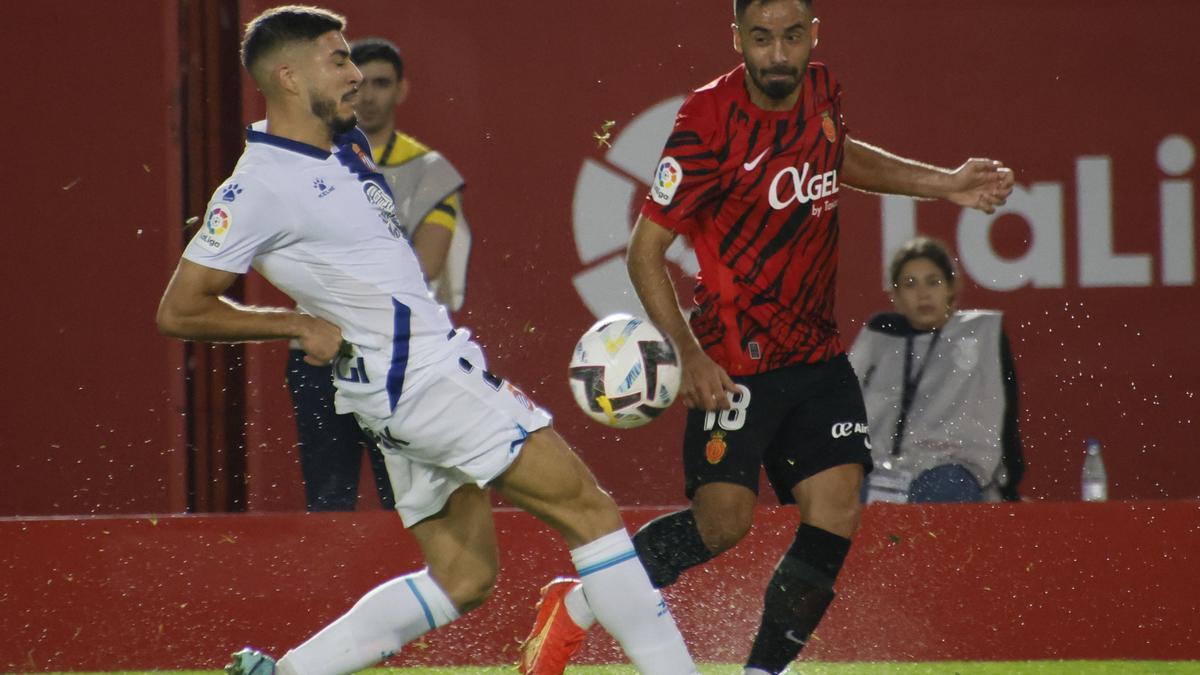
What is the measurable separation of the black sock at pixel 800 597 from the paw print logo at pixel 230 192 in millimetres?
1727

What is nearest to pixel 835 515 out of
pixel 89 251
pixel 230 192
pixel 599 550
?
pixel 599 550

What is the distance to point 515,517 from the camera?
5969 millimetres

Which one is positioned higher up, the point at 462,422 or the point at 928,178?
the point at 928,178

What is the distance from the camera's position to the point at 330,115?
4395 millimetres

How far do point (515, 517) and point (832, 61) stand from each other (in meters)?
2.91

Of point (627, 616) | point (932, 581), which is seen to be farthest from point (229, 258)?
point (932, 581)

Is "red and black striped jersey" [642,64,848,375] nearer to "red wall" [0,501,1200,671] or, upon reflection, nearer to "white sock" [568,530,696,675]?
"white sock" [568,530,696,675]

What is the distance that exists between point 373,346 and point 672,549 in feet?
3.74

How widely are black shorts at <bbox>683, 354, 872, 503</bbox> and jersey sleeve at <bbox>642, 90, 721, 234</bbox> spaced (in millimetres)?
486

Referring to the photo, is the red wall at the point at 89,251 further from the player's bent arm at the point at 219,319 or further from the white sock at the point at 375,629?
the player's bent arm at the point at 219,319

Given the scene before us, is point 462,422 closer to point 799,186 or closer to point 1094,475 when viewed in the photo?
point 799,186

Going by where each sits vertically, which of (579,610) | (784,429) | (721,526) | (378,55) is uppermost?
(378,55)

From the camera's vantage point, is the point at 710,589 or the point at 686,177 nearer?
the point at 686,177

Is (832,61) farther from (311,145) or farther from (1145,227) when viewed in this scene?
(311,145)
